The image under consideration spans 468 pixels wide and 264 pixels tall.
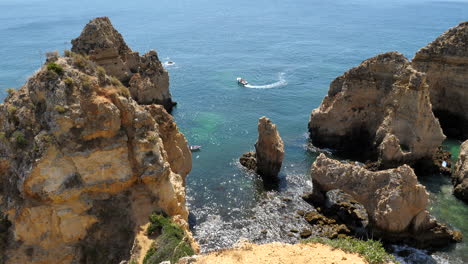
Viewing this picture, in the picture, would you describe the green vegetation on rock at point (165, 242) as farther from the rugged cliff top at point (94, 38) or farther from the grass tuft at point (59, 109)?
the rugged cliff top at point (94, 38)

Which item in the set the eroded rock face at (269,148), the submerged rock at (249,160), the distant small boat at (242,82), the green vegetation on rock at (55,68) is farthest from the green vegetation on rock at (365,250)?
the distant small boat at (242,82)

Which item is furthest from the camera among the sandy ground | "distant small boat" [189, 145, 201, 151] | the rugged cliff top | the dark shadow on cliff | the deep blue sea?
the dark shadow on cliff

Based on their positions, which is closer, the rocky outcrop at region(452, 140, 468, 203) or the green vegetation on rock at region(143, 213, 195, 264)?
the green vegetation on rock at region(143, 213, 195, 264)

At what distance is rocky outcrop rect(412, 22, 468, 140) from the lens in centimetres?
4891

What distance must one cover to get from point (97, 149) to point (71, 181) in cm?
218

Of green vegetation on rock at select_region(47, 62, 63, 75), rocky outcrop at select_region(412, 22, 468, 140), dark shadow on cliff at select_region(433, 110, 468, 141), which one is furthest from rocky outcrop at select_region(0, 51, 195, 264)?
dark shadow on cliff at select_region(433, 110, 468, 141)

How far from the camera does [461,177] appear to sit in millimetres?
37969

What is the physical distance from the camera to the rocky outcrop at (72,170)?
66.4 ft

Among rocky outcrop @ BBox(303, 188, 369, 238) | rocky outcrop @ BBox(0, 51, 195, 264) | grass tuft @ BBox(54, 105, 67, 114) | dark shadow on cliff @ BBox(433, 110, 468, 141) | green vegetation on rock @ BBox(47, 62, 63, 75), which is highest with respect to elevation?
green vegetation on rock @ BBox(47, 62, 63, 75)

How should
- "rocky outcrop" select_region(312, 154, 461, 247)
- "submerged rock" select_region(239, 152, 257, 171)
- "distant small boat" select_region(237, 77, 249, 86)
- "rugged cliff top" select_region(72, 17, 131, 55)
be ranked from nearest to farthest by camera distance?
"rocky outcrop" select_region(312, 154, 461, 247)
"submerged rock" select_region(239, 152, 257, 171)
"rugged cliff top" select_region(72, 17, 131, 55)
"distant small boat" select_region(237, 77, 249, 86)

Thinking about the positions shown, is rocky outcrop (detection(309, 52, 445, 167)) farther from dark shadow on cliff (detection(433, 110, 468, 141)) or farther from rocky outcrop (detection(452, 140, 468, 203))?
dark shadow on cliff (detection(433, 110, 468, 141))

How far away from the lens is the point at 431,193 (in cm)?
3838

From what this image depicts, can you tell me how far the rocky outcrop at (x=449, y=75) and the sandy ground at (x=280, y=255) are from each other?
1583 inches

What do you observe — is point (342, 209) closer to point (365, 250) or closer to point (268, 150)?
point (268, 150)
